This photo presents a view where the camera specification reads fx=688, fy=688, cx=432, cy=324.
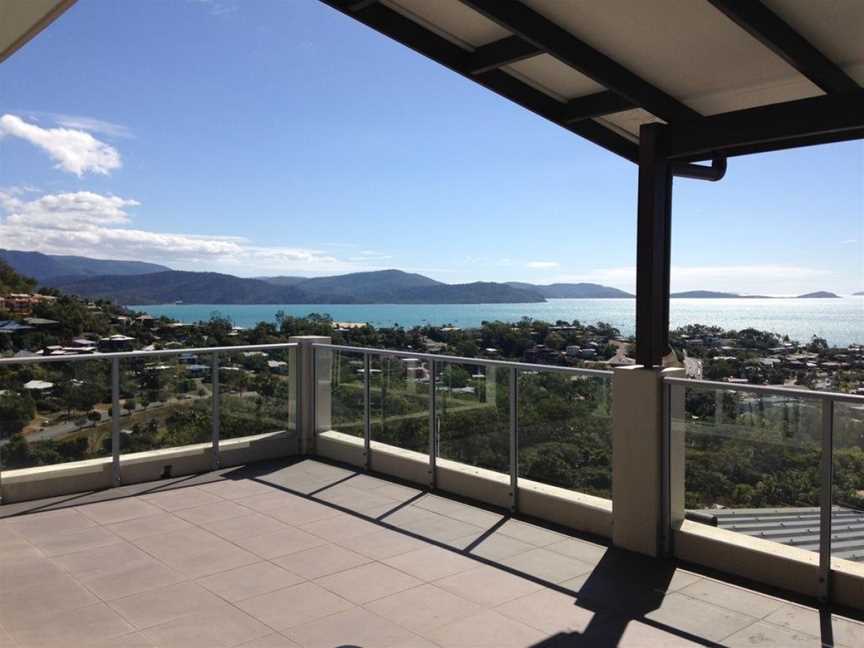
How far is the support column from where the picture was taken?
14.5ft

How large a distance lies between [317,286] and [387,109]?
7.60 m

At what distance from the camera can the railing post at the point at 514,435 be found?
17.1 ft

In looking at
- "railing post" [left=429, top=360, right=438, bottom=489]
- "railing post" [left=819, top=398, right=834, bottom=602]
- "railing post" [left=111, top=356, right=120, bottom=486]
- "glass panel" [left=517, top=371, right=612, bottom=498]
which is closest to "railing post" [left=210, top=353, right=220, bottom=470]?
"railing post" [left=111, top=356, right=120, bottom=486]

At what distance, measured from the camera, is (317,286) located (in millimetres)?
23922

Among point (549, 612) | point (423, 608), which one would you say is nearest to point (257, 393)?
point (423, 608)

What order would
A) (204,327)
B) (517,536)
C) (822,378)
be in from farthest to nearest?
(204,327)
(822,378)
(517,536)

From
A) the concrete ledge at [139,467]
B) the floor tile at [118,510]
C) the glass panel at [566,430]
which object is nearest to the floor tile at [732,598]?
the glass panel at [566,430]

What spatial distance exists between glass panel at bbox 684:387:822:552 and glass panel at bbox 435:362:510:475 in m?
1.51

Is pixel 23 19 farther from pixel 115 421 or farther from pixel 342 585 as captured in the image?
pixel 115 421

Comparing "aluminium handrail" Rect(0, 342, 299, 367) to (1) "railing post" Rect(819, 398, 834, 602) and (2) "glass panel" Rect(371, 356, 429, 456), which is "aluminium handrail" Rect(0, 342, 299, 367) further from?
(1) "railing post" Rect(819, 398, 834, 602)

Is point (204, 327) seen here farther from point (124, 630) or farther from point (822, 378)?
point (822, 378)

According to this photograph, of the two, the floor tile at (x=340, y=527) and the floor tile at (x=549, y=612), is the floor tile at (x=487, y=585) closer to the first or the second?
the floor tile at (x=549, y=612)

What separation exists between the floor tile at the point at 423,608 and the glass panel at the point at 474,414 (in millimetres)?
1717

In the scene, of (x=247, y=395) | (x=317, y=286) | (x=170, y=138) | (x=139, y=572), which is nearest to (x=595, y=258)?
(x=317, y=286)
